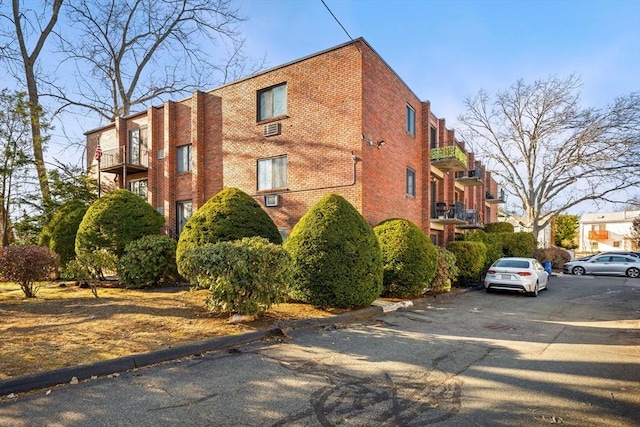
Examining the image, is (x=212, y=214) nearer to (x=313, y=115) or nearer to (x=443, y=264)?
(x=313, y=115)

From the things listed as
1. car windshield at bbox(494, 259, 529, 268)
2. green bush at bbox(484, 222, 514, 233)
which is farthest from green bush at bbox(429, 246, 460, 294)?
green bush at bbox(484, 222, 514, 233)

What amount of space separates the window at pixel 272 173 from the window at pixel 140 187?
8588 millimetres

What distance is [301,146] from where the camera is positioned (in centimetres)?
1500

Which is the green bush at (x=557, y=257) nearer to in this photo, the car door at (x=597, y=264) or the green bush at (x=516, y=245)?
the car door at (x=597, y=264)

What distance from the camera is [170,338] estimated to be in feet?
19.9

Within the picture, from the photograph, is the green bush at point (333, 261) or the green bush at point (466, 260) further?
the green bush at point (466, 260)

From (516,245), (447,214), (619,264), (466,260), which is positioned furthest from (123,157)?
(619,264)

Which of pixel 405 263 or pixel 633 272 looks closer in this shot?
pixel 405 263

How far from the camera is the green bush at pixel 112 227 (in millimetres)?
12695

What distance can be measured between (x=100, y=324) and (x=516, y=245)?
2279cm

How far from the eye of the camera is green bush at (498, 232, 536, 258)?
906 inches

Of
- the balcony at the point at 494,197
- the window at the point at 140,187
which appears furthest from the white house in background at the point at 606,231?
the window at the point at 140,187

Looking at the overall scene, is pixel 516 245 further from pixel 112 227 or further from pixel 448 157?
pixel 112 227

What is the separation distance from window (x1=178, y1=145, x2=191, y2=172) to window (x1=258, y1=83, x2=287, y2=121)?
16.0 ft
